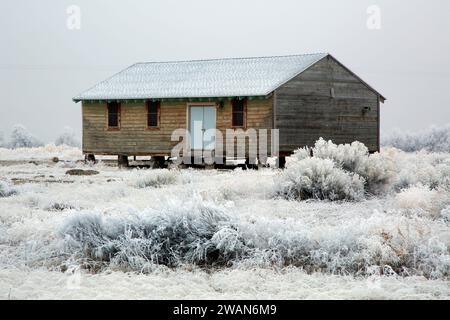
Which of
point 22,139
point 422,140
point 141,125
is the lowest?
point 422,140

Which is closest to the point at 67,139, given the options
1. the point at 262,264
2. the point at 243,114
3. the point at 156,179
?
the point at 243,114

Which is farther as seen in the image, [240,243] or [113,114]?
[113,114]

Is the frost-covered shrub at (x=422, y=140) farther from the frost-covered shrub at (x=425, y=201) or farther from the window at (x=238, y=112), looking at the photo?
the frost-covered shrub at (x=425, y=201)

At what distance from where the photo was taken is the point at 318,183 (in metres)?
13.7

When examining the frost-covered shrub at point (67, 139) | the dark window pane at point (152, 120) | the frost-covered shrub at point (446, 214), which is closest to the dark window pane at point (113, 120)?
the dark window pane at point (152, 120)

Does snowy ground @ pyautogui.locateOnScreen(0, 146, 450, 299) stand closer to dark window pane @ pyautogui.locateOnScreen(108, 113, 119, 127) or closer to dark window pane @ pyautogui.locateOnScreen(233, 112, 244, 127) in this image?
dark window pane @ pyautogui.locateOnScreen(233, 112, 244, 127)

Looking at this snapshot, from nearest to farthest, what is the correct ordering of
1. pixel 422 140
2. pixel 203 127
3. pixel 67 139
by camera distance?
pixel 203 127, pixel 422 140, pixel 67 139

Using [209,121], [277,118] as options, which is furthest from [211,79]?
[277,118]

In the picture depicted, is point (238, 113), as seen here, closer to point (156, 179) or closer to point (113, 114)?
point (113, 114)

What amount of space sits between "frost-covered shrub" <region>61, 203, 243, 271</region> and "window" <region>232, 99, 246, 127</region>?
1711cm

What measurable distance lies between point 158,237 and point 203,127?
18.3 m

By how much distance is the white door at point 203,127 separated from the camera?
26.3 m

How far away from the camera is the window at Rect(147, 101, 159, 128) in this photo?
2777 cm
